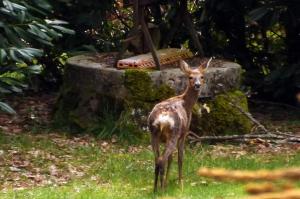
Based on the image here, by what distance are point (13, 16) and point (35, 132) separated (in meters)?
2.25

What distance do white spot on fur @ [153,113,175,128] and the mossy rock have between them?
309 cm

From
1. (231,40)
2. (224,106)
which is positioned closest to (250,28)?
(231,40)

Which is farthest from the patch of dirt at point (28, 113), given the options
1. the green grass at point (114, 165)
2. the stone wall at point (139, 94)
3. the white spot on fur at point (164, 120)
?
the white spot on fur at point (164, 120)

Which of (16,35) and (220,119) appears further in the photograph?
(220,119)

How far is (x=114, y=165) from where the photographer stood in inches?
354

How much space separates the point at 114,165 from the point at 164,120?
1671 millimetres

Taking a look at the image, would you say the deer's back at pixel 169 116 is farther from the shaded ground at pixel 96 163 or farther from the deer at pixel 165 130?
the shaded ground at pixel 96 163

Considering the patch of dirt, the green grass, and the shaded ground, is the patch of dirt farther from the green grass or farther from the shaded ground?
the green grass

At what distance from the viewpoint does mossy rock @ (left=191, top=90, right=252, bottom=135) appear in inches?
424

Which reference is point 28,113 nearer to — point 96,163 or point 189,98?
point 96,163

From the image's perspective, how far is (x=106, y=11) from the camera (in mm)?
13477

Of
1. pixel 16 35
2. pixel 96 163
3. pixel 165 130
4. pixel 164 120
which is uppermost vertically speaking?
pixel 16 35

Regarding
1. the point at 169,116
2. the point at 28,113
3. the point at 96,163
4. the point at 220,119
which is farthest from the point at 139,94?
the point at 169,116

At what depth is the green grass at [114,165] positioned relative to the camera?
24.6ft
